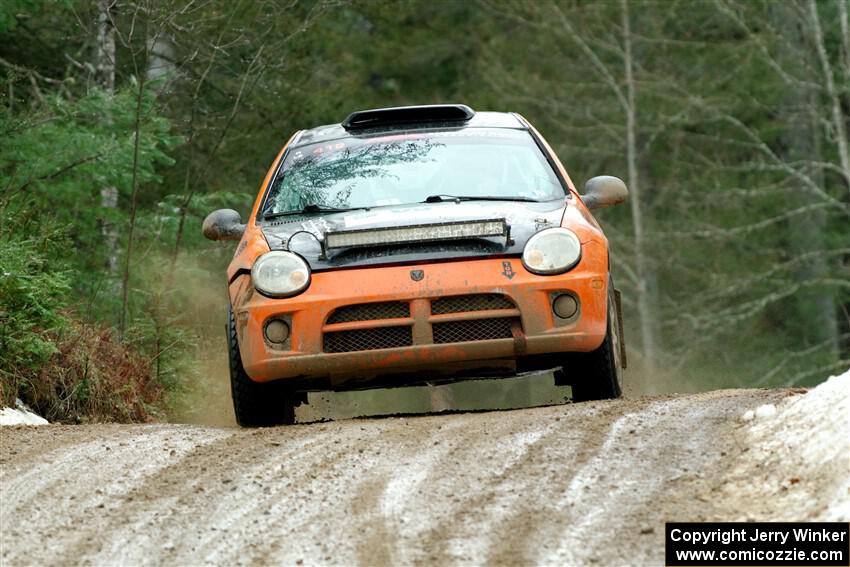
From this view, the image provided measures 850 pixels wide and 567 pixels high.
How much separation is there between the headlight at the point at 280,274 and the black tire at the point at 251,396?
0.40 metres

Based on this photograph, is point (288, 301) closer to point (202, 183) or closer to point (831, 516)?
point (831, 516)

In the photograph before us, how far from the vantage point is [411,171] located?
364 inches

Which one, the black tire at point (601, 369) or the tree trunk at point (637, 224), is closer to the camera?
the black tire at point (601, 369)

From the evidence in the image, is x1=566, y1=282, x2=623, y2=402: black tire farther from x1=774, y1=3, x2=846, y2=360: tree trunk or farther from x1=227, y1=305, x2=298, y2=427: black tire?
x1=774, y1=3, x2=846, y2=360: tree trunk

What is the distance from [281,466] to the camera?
6.60 metres

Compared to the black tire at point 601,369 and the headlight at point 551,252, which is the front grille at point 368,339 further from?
the black tire at point 601,369

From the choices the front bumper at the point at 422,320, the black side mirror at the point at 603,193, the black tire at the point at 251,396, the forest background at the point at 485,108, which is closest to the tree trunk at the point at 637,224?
the forest background at the point at 485,108

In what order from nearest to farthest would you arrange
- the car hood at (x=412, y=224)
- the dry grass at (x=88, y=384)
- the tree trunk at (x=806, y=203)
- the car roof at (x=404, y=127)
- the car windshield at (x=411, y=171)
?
1. the car hood at (x=412, y=224)
2. the car windshield at (x=411, y=171)
3. the car roof at (x=404, y=127)
4. the dry grass at (x=88, y=384)
5. the tree trunk at (x=806, y=203)

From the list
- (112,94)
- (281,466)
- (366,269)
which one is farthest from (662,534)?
(112,94)

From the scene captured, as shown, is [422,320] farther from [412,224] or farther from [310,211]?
[310,211]

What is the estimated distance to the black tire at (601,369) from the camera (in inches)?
335

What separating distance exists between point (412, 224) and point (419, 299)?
42 centimetres

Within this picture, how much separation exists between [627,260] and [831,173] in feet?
19.5

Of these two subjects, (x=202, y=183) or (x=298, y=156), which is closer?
(x=298, y=156)
